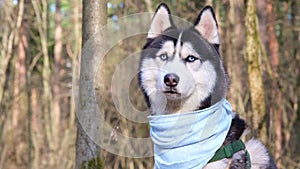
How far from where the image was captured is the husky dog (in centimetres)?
534

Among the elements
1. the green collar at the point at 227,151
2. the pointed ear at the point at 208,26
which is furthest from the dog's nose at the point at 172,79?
the green collar at the point at 227,151

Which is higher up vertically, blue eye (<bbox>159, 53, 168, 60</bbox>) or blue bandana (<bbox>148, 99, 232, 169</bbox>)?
blue eye (<bbox>159, 53, 168, 60</bbox>)

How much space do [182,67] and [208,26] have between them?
20.3 inches

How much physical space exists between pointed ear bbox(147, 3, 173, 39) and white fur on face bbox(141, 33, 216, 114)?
0.24 metres

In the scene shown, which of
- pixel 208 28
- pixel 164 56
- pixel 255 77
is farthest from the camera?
pixel 255 77

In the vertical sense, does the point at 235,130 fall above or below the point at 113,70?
below

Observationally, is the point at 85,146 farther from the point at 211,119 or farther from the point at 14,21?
the point at 14,21

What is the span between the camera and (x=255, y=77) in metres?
8.81

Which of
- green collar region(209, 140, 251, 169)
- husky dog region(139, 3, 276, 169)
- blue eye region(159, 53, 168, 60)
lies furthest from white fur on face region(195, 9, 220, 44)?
green collar region(209, 140, 251, 169)

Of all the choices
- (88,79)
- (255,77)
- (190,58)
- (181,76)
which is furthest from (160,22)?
(255,77)

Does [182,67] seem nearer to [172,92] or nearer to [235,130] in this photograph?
[172,92]

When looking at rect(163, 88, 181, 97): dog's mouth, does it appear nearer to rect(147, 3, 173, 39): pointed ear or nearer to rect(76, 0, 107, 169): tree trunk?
rect(147, 3, 173, 39): pointed ear

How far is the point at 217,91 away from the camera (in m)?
5.49

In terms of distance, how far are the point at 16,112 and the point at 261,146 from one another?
13.0 metres
